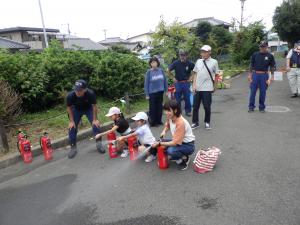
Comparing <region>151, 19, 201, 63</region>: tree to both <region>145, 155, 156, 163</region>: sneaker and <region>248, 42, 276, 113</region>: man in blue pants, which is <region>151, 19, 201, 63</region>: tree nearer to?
<region>248, 42, 276, 113</region>: man in blue pants

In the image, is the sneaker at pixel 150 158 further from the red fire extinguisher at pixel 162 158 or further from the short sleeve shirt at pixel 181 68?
the short sleeve shirt at pixel 181 68

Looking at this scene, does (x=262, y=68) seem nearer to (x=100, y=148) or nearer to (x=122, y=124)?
(x=122, y=124)

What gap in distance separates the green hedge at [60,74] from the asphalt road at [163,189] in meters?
2.77

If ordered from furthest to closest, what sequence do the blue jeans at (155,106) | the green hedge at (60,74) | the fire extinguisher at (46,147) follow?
the green hedge at (60,74) → the blue jeans at (155,106) → the fire extinguisher at (46,147)

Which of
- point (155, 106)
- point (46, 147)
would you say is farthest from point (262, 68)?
point (46, 147)

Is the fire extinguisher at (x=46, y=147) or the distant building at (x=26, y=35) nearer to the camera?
the fire extinguisher at (x=46, y=147)

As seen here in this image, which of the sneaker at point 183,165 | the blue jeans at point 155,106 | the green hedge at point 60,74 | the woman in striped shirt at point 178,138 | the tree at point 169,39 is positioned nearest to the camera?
the woman in striped shirt at point 178,138

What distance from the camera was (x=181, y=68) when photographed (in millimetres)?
7672

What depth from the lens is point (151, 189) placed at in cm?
417

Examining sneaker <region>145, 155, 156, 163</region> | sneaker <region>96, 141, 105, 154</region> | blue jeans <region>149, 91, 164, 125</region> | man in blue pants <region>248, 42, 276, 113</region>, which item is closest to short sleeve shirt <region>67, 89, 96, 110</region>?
sneaker <region>96, 141, 105, 154</region>

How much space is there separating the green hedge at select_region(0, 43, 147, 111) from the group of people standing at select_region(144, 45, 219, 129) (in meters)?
2.18

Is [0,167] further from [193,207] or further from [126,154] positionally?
[193,207]

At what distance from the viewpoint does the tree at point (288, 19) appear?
96.3ft

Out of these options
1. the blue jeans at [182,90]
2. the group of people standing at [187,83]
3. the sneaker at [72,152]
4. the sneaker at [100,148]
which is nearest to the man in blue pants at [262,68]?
the group of people standing at [187,83]
